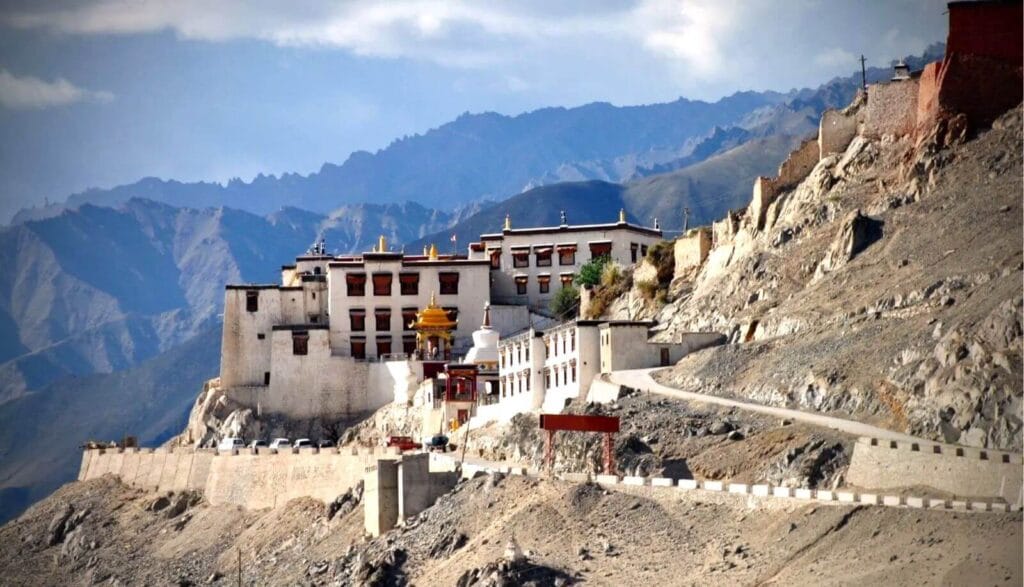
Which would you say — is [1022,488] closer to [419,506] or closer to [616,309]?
[419,506]

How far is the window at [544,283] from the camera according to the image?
128m

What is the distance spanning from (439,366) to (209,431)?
41.3 ft

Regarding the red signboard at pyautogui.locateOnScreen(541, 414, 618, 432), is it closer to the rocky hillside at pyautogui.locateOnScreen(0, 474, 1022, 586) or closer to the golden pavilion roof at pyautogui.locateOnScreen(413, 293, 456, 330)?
the rocky hillside at pyautogui.locateOnScreen(0, 474, 1022, 586)

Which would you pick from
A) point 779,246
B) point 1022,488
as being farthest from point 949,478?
point 779,246

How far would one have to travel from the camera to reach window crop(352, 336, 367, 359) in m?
123

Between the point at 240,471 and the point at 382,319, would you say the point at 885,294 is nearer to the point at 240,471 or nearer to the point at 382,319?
the point at 240,471

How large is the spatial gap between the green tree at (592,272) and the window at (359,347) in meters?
11.3

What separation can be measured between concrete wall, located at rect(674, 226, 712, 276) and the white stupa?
9324mm

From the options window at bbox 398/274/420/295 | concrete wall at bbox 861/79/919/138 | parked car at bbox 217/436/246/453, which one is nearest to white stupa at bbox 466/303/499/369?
window at bbox 398/274/420/295

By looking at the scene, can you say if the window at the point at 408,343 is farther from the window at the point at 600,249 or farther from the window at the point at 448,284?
the window at the point at 600,249

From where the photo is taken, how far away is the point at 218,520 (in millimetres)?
109688

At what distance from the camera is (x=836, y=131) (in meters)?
105

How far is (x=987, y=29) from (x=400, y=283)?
122ft

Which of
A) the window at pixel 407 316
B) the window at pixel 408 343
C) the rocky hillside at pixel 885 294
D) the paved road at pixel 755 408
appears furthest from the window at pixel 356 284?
the paved road at pixel 755 408
